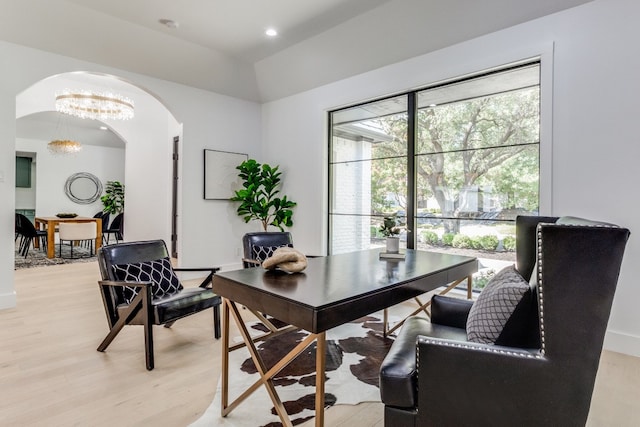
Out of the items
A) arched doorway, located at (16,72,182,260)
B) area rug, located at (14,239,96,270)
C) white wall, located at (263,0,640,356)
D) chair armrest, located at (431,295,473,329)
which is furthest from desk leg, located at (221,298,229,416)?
area rug, located at (14,239,96,270)

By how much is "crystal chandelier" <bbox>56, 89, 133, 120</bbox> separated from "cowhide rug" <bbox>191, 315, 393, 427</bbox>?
4787 millimetres

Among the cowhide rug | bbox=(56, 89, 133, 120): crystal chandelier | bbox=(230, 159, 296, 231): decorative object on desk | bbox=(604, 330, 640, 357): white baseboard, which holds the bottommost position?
the cowhide rug

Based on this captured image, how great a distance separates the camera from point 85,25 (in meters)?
3.75

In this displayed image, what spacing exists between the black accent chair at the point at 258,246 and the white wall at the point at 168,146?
1.96 m

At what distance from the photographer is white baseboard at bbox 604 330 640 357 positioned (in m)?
2.71

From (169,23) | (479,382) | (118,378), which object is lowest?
(118,378)

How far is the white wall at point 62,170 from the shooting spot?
31.9 ft

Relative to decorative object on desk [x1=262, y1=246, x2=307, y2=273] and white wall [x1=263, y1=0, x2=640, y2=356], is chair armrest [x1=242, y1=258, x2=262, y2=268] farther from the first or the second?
white wall [x1=263, y1=0, x2=640, y2=356]

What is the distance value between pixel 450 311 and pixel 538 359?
2.79 feet

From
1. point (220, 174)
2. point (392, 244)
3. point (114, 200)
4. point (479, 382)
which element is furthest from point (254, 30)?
point (114, 200)

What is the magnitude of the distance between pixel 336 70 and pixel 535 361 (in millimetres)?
4203

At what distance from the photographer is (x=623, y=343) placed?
9.05ft

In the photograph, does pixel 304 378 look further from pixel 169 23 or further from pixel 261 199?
pixel 169 23

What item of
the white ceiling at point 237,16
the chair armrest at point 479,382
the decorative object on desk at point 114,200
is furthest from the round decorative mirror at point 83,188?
the chair armrest at point 479,382
